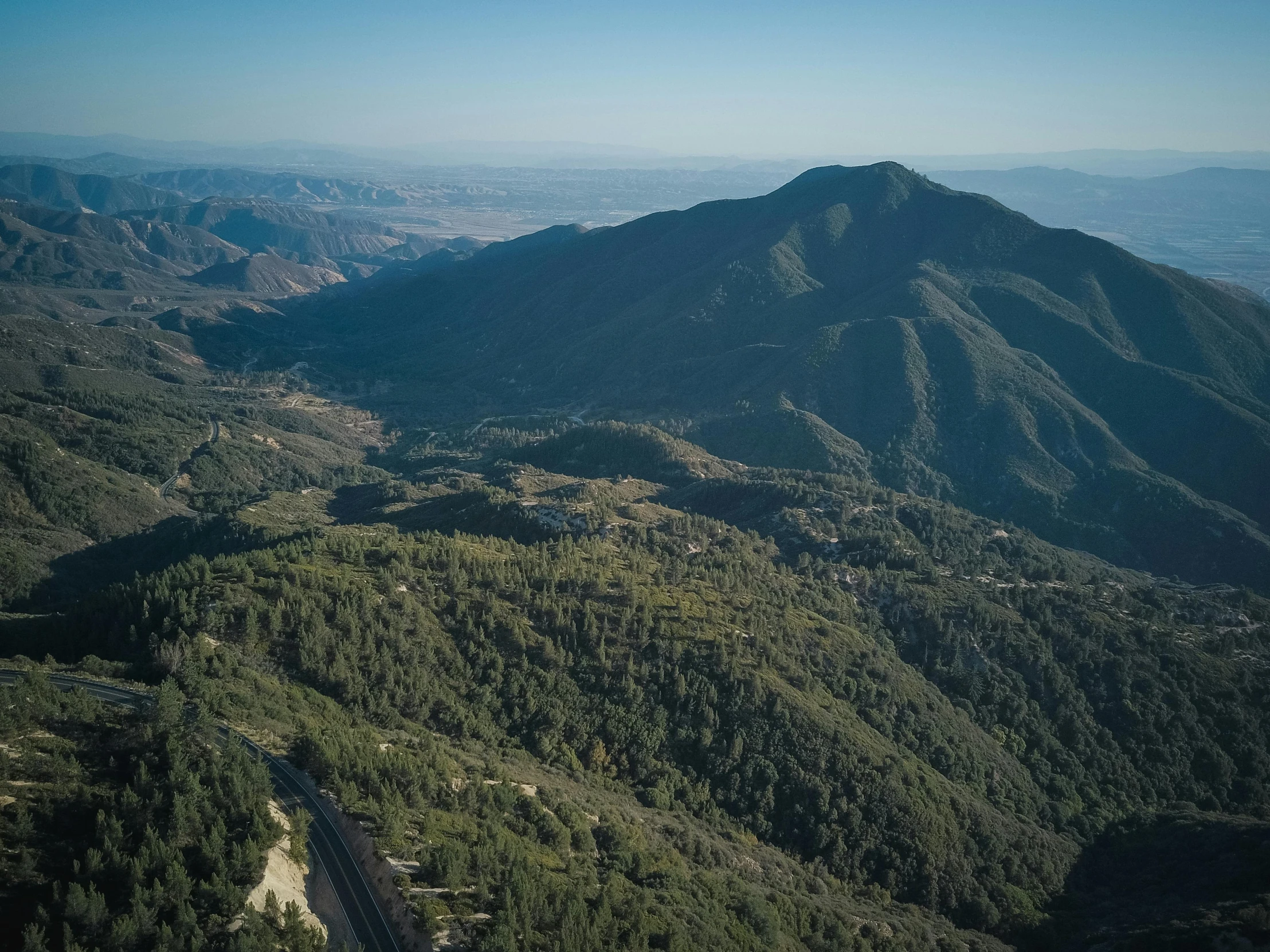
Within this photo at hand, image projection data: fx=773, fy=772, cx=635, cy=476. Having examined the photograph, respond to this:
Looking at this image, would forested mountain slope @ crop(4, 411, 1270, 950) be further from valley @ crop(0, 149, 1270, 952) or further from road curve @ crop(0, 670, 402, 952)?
road curve @ crop(0, 670, 402, 952)

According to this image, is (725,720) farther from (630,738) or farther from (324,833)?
(324,833)

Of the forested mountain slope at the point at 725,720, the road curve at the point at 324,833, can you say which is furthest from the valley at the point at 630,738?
the road curve at the point at 324,833

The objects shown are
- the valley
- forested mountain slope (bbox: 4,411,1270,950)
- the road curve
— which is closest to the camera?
the road curve

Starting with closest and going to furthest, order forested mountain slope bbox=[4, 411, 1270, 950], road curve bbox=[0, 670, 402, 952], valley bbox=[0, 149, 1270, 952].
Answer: road curve bbox=[0, 670, 402, 952], valley bbox=[0, 149, 1270, 952], forested mountain slope bbox=[4, 411, 1270, 950]

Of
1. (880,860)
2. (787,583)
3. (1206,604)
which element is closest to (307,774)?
(880,860)

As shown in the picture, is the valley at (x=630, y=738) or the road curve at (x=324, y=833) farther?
the valley at (x=630, y=738)

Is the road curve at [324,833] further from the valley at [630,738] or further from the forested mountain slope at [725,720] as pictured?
the forested mountain slope at [725,720]

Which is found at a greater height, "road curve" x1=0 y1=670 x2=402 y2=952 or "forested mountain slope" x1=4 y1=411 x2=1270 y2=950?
"road curve" x1=0 y1=670 x2=402 y2=952

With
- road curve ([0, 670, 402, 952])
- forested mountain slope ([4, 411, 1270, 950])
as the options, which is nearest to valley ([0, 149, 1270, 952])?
forested mountain slope ([4, 411, 1270, 950])

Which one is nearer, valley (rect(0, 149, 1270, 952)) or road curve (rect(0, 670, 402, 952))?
road curve (rect(0, 670, 402, 952))
